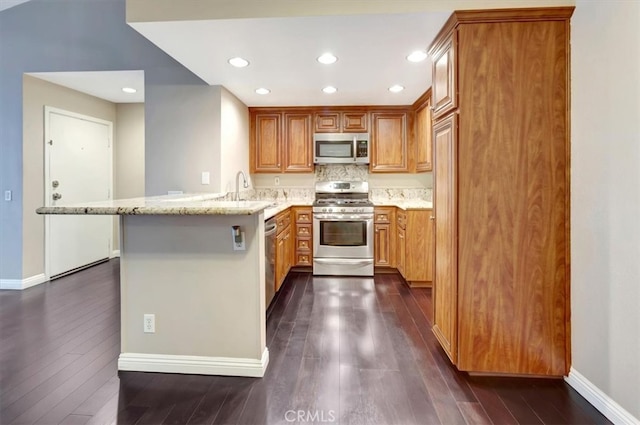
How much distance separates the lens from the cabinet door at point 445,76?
6.56 feet

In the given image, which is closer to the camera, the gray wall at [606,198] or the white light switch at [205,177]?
the gray wall at [606,198]

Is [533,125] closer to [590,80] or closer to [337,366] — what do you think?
[590,80]

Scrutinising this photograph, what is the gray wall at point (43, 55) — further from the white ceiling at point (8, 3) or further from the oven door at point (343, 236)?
the oven door at point (343, 236)

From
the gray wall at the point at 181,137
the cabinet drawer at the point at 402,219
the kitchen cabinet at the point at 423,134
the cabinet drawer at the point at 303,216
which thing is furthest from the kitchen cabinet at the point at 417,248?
the gray wall at the point at 181,137

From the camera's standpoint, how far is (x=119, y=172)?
5062 mm

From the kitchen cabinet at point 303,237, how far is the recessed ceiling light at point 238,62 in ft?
6.37

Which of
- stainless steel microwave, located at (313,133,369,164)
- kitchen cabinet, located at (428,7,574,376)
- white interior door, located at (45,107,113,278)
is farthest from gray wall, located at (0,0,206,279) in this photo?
kitchen cabinet, located at (428,7,574,376)

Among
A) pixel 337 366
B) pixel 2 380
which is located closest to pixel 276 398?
pixel 337 366

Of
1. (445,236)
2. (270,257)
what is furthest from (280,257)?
(445,236)

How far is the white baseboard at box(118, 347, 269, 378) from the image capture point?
2033mm

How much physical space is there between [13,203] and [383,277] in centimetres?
429

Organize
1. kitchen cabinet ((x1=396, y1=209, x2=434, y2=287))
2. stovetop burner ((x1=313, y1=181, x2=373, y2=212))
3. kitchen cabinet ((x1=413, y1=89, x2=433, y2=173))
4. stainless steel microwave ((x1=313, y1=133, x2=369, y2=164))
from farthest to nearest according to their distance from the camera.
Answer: stovetop burner ((x1=313, y1=181, x2=373, y2=212)) → stainless steel microwave ((x1=313, y1=133, x2=369, y2=164)) → kitchen cabinet ((x1=413, y1=89, x2=433, y2=173)) → kitchen cabinet ((x1=396, y1=209, x2=434, y2=287))
